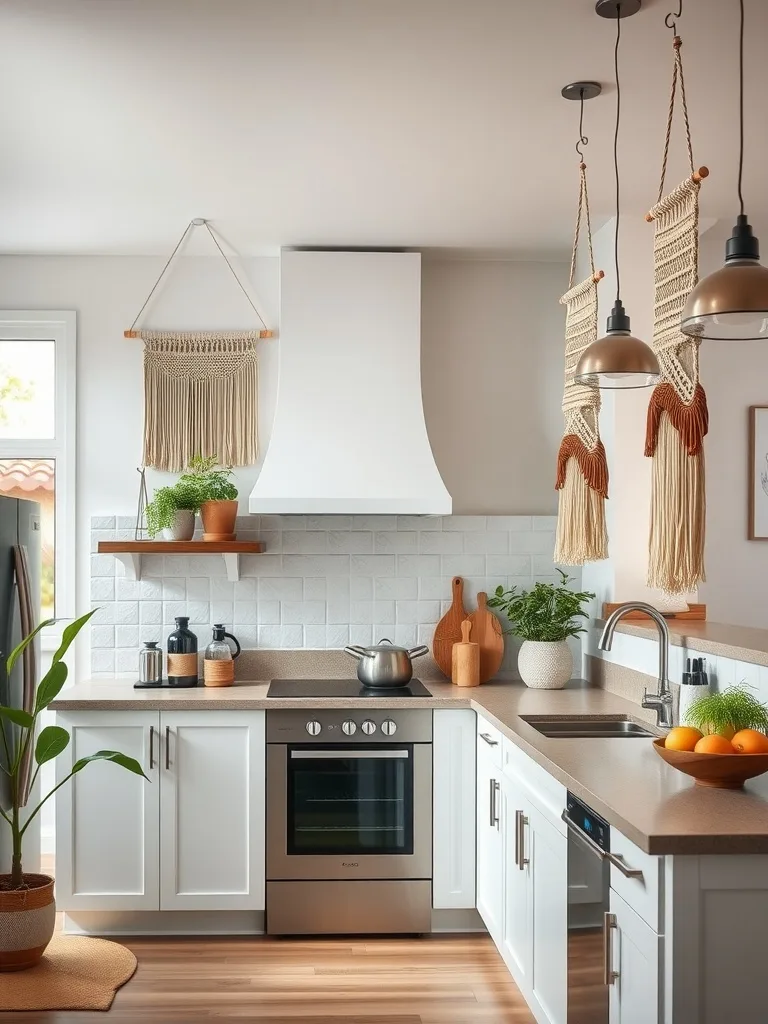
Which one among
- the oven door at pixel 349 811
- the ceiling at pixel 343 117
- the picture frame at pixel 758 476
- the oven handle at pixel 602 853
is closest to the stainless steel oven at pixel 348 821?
the oven door at pixel 349 811

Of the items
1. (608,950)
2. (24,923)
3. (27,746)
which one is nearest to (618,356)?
(608,950)

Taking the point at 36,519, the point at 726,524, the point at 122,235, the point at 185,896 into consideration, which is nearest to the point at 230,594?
the point at 36,519

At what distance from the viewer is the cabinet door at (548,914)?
251 centimetres

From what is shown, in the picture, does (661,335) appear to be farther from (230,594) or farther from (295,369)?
(230,594)

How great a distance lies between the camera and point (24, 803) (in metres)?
3.62

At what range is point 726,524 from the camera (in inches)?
177

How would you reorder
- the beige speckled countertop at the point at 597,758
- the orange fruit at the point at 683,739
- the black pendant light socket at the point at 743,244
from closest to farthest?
the beige speckled countertop at the point at 597,758, the black pendant light socket at the point at 743,244, the orange fruit at the point at 683,739

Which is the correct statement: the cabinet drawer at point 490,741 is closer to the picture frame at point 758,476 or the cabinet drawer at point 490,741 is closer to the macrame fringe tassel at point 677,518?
the macrame fringe tassel at point 677,518

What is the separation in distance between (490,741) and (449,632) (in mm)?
974

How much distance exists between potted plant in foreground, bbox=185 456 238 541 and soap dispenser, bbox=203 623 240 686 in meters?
0.39

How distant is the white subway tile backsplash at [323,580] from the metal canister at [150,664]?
0.31 m

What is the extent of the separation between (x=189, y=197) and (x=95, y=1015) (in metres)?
2.80

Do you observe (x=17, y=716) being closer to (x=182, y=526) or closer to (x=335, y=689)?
(x=182, y=526)

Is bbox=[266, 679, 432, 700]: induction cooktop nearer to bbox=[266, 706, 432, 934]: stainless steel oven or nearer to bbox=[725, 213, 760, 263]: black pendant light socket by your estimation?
bbox=[266, 706, 432, 934]: stainless steel oven
